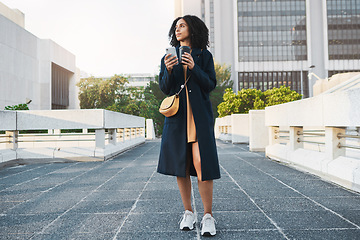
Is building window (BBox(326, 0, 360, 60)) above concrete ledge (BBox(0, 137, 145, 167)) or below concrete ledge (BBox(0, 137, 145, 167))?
above

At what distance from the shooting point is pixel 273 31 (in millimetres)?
59406

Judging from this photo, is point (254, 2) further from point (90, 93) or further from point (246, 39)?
point (90, 93)

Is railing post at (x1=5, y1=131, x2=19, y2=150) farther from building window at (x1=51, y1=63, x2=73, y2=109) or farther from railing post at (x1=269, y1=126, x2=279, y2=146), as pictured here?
building window at (x1=51, y1=63, x2=73, y2=109)

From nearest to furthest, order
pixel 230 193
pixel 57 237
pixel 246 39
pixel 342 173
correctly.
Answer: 1. pixel 57 237
2. pixel 230 193
3. pixel 342 173
4. pixel 246 39

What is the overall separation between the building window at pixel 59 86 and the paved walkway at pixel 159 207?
4146 centimetres

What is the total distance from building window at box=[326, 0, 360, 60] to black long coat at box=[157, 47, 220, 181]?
207ft

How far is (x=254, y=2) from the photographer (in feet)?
191

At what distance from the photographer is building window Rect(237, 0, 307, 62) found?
58.2 metres

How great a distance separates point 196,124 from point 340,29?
216ft

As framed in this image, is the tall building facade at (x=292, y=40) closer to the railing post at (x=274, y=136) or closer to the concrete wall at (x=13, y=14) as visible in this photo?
the concrete wall at (x=13, y=14)

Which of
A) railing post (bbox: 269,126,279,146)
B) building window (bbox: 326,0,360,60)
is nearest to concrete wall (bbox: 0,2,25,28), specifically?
railing post (bbox: 269,126,279,146)

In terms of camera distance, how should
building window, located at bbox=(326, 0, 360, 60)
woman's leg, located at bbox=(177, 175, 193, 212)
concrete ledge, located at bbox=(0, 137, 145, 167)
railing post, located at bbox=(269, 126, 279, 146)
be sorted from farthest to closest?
building window, located at bbox=(326, 0, 360, 60), railing post, located at bbox=(269, 126, 279, 146), concrete ledge, located at bbox=(0, 137, 145, 167), woman's leg, located at bbox=(177, 175, 193, 212)

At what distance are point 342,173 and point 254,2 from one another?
6037cm

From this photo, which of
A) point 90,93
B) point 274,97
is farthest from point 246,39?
point 274,97
